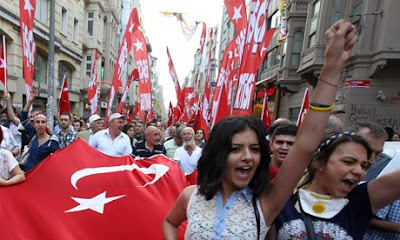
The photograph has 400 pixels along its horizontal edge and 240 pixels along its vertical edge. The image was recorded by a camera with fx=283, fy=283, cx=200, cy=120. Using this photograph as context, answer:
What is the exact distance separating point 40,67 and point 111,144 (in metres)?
15.1

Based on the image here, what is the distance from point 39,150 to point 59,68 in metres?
18.2

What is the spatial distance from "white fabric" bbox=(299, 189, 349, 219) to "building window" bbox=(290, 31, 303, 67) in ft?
54.9

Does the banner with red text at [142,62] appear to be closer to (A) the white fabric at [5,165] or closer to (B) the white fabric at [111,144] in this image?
(B) the white fabric at [111,144]

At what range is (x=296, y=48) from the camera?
56.1 feet

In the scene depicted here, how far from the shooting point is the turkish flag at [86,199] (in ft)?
8.00

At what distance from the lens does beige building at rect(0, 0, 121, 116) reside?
13328mm

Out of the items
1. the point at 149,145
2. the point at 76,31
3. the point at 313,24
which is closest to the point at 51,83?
the point at 149,145

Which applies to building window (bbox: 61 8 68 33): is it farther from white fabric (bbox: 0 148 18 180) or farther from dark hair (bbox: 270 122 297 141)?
dark hair (bbox: 270 122 297 141)

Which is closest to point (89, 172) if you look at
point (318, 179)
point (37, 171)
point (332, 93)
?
point (37, 171)

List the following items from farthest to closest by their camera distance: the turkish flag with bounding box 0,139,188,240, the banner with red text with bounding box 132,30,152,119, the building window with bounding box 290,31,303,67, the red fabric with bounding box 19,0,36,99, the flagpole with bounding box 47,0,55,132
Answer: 1. the building window with bounding box 290,31,303,67
2. the flagpole with bounding box 47,0,55,132
3. the banner with red text with bounding box 132,30,152,119
4. the red fabric with bounding box 19,0,36,99
5. the turkish flag with bounding box 0,139,188,240

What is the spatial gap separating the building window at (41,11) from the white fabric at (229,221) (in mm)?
18073

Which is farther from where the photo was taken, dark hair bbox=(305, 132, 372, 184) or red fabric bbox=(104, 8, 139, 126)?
red fabric bbox=(104, 8, 139, 126)

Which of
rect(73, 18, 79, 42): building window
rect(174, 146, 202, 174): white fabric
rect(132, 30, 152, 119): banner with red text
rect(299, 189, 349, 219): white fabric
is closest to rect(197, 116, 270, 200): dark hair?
rect(299, 189, 349, 219): white fabric

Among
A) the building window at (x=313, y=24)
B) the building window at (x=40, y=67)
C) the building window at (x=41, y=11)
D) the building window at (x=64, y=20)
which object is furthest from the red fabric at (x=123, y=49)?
the building window at (x=64, y=20)
